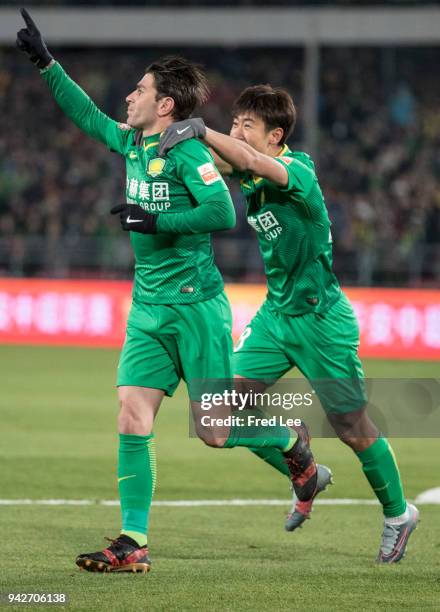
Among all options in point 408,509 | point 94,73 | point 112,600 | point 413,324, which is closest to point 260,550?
point 408,509

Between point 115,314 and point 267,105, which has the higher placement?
point 267,105

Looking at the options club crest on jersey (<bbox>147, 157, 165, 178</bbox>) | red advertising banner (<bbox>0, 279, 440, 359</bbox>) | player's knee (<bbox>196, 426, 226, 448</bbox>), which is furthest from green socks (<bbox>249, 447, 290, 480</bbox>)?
red advertising banner (<bbox>0, 279, 440, 359</bbox>)

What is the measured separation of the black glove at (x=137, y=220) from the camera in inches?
235

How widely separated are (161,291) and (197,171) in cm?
60

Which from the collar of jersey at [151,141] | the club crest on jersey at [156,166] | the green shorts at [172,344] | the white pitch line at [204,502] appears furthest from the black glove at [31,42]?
the white pitch line at [204,502]

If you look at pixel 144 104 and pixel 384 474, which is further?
pixel 384 474

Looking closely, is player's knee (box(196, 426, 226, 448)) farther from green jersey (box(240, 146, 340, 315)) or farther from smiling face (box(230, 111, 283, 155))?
smiling face (box(230, 111, 283, 155))

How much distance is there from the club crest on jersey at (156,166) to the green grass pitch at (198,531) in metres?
1.83

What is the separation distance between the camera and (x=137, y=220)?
5980 millimetres

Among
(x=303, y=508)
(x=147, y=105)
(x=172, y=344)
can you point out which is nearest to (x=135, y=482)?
(x=172, y=344)

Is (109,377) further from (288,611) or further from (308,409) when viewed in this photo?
(288,611)

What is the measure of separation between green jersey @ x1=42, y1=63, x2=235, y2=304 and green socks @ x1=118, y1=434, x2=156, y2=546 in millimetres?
681

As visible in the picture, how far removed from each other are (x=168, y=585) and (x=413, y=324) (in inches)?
572

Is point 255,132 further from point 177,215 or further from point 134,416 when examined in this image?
point 134,416
